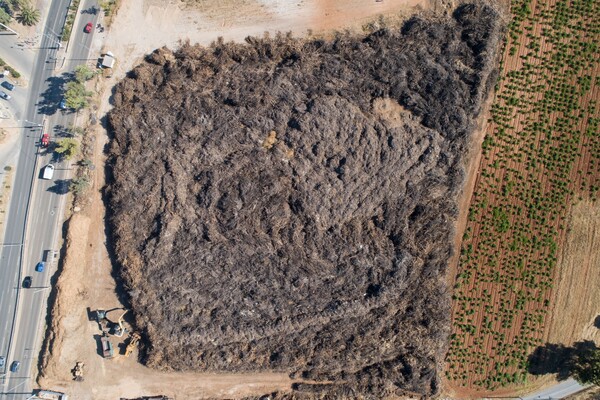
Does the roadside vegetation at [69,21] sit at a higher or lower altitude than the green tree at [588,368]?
higher

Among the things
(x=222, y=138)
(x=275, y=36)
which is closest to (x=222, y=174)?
(x=222, y=138)

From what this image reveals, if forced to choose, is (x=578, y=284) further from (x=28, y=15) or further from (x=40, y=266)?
(x=28, y=15)

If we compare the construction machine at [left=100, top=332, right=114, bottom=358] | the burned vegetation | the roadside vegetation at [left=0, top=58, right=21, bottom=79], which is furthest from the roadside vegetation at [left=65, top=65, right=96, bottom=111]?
the construction machine at [left=100, top=332, right=114, bottom=358]

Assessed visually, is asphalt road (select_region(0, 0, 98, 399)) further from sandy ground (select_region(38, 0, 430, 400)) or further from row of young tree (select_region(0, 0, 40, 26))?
sandy ground (select_region(38, 0, 430, 400))

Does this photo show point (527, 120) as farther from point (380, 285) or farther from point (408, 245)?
point (380, 285)

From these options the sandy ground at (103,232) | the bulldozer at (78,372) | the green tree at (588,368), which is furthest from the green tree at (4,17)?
the green tree at (588,368)

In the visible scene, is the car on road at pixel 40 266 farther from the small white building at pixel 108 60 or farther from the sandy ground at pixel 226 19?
the sandy ground at pixel 226 19

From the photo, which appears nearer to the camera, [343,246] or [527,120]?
[343,246]

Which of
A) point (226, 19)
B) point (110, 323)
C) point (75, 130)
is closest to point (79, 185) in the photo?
point (75, 130)
